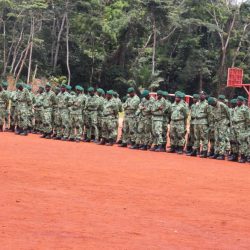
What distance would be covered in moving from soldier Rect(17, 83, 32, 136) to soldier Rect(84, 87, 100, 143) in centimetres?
202

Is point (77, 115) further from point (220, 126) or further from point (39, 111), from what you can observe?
point (220, 126)

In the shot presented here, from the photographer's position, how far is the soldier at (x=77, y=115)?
18.5m

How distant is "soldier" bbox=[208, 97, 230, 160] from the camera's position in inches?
615

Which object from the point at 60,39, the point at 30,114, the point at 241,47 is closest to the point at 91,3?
the point at 60,39

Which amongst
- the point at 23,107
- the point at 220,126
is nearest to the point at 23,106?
the point at 23,107

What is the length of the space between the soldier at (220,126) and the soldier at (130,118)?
2.71 meters

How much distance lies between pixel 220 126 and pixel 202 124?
0.52 metres

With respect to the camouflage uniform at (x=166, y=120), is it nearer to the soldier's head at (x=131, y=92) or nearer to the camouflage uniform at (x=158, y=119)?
the camouflage uniform at (x=158, y=119)

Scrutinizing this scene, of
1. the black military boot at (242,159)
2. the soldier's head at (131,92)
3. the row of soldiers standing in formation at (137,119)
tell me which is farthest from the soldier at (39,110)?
the black military boot at (242,159)

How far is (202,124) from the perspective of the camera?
52.5 feet

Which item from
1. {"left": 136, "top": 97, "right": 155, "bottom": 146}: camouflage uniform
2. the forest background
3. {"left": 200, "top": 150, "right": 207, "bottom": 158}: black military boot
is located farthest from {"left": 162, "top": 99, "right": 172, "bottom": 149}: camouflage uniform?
the forest background

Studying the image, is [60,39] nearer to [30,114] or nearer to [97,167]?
[30,114]

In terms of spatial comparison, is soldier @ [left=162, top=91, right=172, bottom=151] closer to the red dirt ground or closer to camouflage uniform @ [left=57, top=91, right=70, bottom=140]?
the red dirt ground

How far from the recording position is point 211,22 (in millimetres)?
45844
